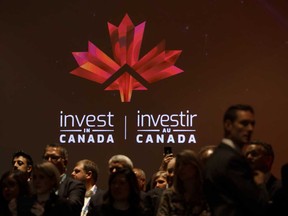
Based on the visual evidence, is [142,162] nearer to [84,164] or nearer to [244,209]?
[84,164]

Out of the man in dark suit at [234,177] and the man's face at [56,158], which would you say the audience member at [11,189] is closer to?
the man's face at [56,158]

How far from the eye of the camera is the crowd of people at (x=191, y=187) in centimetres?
365

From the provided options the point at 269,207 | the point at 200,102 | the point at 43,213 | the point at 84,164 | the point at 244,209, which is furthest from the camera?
the point at 200,102

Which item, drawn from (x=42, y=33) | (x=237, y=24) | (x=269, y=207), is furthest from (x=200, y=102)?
(x=269, y=207)

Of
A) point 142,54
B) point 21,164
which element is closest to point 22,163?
point 21,164

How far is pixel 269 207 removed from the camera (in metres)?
3.90

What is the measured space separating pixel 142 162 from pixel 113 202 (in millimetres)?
3747

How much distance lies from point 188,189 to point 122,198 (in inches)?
21.9

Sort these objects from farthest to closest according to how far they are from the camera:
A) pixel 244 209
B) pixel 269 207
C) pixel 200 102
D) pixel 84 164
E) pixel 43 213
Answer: pixel 200 102
pixel 84 164
pixel 43 213
pixel 269 207
pixel 244 209

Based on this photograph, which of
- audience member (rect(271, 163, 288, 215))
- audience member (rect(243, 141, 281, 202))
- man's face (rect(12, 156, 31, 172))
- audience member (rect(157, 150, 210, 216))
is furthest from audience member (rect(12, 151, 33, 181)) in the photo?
audience member (rect(271, 163, 288, 215))

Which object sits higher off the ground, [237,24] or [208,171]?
[237,24]

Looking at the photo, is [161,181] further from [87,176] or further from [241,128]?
[241,128]

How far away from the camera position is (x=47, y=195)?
15.4 feet

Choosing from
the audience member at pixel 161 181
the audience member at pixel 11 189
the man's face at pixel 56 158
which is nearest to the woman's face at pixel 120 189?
the audience member at pixel 11 189
